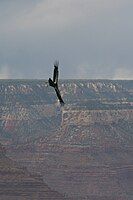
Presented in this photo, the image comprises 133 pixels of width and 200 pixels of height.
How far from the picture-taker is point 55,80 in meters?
48.0

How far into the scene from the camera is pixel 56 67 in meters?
47.6

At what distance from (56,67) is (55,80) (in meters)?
0.70
